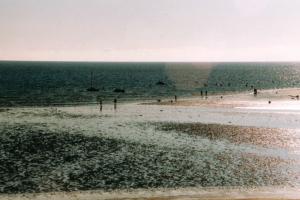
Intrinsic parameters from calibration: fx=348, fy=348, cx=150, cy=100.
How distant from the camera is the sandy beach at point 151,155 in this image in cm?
2273

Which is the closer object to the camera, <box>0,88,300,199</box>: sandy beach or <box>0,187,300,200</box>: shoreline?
<box>0,187,300,200</box>: shoreline

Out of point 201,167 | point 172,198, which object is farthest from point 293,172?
point 172,198

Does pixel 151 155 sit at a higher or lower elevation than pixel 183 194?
lower

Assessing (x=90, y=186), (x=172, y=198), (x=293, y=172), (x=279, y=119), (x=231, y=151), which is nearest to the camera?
(x=172, y=198)

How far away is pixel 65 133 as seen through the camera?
42094mm

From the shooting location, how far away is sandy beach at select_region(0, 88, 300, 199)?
2273 cm

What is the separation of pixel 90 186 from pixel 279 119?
35.6 metres

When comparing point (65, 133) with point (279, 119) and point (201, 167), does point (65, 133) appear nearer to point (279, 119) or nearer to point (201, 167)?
point (201, 167)

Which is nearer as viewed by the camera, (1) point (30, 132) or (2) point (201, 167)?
(2) point (201, 167)

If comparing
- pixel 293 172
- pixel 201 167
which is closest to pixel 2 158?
pixel 201 167

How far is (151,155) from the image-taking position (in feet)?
105

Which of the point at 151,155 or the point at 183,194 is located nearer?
the point at 183,194

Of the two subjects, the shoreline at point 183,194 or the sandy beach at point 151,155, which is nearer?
the shoreline at point 183,194

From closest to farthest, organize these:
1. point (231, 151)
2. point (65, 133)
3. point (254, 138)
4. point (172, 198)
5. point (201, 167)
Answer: point (172, 198)
point (201, 167)
point (231, 151)
point (254, 138)
point (65, 133)
